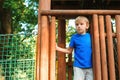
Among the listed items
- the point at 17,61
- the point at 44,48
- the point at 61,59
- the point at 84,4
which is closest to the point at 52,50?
the point at 44,48

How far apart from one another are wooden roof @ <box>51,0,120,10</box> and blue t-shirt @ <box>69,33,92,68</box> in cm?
183

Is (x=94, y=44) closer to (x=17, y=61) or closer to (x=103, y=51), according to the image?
(x=103, y=51)

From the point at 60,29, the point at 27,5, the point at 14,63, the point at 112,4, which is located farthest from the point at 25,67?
the point at 27,5

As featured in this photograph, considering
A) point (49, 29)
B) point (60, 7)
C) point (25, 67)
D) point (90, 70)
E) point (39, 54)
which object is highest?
point (60, 7)

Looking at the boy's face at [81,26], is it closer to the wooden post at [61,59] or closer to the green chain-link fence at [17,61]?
the wooden post at [61,59]

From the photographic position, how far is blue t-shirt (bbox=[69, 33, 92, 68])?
3.80 m

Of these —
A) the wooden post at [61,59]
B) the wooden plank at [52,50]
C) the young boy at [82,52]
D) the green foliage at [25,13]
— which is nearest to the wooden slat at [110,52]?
the young boy at [82,52]

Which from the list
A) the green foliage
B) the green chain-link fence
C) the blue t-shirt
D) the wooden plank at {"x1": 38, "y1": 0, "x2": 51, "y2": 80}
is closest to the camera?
the wooden plank at {"x1": 38, "y1": 0, "x2": 51, "y2": 80}

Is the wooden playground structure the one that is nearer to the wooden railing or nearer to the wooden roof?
the wooden railing

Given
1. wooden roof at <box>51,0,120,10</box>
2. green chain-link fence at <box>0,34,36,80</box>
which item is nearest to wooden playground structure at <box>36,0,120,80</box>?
wooden roof at <box>51,0,120,10</box>

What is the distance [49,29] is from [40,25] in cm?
12

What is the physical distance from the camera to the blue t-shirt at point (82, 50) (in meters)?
3.80

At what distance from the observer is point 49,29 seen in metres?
3.62

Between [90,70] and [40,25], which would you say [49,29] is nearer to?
[40,25]
